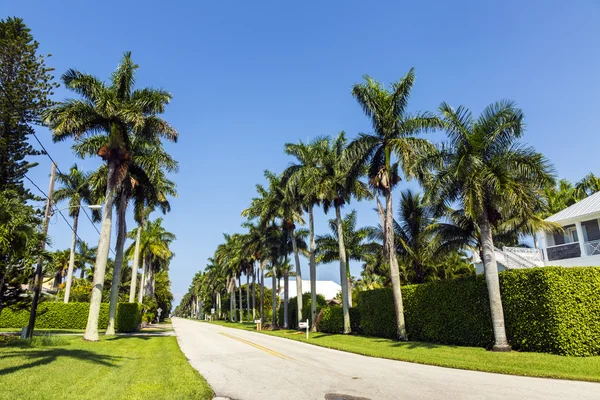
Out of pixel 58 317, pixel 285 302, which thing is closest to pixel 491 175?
pixel 285 302

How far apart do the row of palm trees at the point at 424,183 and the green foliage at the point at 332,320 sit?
3.87 ft

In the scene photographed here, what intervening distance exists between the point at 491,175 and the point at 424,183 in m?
4.70

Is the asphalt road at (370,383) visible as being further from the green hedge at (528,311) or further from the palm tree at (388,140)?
the palm tree at (388,140)

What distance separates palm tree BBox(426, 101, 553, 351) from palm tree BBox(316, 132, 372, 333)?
8980mm

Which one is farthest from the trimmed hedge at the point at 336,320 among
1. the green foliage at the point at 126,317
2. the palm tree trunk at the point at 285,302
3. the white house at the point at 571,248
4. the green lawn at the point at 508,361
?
the green foliage at the point at 126,317

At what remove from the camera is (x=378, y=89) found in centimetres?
2411

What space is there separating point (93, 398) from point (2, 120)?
14.8 meters

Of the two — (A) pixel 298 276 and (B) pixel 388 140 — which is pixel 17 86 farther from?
(A) pixel 298 276

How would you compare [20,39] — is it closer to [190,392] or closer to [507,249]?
[190,392]

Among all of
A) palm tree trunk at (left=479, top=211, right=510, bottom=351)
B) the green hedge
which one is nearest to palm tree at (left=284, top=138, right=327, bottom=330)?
the green hedge

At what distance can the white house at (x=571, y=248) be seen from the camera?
23.5 metres

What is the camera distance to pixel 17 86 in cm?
1638

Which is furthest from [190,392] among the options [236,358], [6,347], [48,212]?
[48,212]

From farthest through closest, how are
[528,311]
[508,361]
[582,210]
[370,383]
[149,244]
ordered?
[149,244], [582,210], [528,311], [508,361], [370,383]
